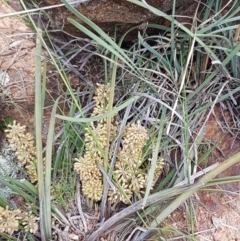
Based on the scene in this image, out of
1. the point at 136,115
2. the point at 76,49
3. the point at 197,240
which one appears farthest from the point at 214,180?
the point at 76,49

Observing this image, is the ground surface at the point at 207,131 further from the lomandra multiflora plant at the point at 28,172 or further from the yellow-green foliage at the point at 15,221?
the yellow-green foliage at the point at 15,221

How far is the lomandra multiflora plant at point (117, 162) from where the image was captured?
3.45ft

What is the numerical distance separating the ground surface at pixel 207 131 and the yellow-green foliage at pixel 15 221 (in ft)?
0.77

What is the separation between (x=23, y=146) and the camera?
1.07 metres

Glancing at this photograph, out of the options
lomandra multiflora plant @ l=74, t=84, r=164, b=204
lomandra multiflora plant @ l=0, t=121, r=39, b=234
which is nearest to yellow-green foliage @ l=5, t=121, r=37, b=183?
lomandra multiflora plant @ l=0, t=121, r=39, b=234

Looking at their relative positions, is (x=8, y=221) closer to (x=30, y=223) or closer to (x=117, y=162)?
(x=30, y=223)

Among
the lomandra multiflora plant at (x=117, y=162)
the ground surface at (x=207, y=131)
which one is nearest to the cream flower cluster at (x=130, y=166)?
the lomandra multiflora plant at (x=117, y=162)

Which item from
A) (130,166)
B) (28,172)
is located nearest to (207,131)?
(130,166)

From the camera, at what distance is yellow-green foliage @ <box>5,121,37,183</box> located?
1045mm

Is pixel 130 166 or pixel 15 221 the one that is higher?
pixel 130 166

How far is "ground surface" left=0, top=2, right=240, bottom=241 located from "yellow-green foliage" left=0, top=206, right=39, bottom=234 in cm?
24

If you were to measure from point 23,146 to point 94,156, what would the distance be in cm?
16

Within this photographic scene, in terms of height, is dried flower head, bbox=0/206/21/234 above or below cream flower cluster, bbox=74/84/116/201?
below

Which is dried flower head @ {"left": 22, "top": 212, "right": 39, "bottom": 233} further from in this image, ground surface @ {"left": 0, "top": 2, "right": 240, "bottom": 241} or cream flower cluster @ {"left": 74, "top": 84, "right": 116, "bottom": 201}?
ground surface @ {"left": 0, "top": 2, "right": 240, "bottom": 241}
